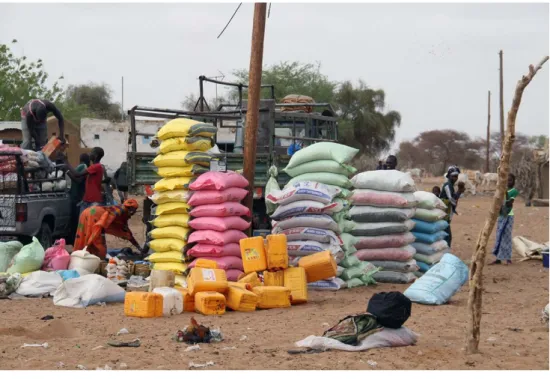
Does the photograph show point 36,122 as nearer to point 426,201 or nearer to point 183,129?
point 183,129

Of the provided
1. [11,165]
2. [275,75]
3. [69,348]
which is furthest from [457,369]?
[275,75]

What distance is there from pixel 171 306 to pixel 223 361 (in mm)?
2487

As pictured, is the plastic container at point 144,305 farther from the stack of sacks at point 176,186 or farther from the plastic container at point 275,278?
the stack of sacks at point 176,186

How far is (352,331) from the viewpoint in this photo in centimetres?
720

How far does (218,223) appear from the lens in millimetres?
10945

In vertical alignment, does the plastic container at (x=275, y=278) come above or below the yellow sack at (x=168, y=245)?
below

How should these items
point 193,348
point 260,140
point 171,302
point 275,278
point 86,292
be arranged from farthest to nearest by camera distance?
point 260,140, point 275,278, point 86,292, point 171,302, point 193,348

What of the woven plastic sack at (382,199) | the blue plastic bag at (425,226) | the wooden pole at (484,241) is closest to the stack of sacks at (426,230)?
the blue plastic bag at (425,226)

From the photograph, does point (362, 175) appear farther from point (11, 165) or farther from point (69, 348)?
point (69, 348)

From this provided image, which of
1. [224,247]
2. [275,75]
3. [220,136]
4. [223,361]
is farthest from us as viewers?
[275,75]

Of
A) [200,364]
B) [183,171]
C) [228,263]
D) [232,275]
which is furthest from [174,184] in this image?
[200,364]

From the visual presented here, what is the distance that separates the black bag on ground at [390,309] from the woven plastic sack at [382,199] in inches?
184

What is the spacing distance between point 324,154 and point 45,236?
12.8ft

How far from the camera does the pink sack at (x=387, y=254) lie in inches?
474
